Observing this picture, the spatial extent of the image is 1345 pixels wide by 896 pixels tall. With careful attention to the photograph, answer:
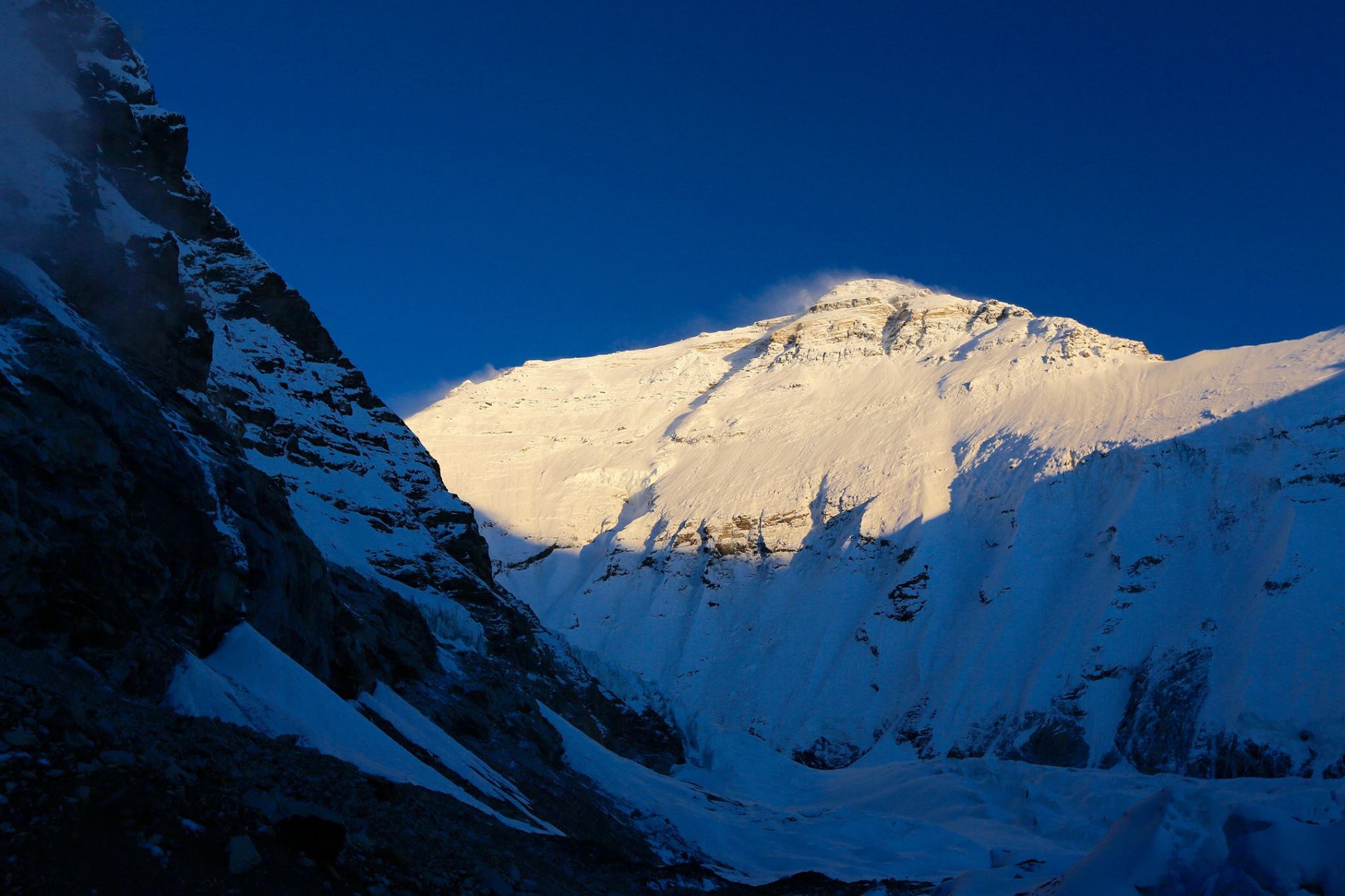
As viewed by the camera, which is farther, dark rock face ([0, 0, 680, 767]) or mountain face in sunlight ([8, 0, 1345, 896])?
dark rock face ([0, 0, 680, 767])

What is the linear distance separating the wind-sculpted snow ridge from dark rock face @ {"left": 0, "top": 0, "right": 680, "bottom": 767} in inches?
1329

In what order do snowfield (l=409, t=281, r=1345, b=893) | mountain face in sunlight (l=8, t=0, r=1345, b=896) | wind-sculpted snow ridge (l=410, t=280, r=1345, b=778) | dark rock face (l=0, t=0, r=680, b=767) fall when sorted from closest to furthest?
mountain face in sunlight (l=8, t=0, r=1345, b=896) < dark rock face (l=0, t=0, r=680, b=767) < snowfield (l=409, t=281, r=1345, b=893) < wind-sculpted snow ridge (l=410, t=280, r=1345, b=778)

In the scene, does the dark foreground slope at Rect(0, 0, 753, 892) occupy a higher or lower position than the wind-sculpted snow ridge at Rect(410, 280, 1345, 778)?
lower

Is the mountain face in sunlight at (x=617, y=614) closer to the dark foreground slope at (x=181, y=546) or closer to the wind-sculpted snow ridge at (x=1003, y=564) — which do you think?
the dark foreground slope at (x=181, y=546)

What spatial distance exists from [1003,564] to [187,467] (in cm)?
11904

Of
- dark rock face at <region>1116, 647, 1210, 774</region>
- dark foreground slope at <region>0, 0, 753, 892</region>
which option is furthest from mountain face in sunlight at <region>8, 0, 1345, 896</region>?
dark rock face at <region>1116, 647, 1210, 774</region>

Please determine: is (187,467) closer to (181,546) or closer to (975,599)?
(181,546)

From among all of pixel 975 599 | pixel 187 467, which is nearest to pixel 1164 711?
pixel 975 599

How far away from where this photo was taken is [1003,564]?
13675 centimetres

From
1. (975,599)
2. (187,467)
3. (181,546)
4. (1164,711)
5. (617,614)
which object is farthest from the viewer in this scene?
(617,614)

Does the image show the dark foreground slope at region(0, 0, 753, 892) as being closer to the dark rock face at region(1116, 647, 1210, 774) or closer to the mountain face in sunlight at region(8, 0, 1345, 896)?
the mountain face in sunlight at region(8, 0, 1345, 896)

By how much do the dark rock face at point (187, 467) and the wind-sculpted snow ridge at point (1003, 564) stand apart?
3376 centimetres

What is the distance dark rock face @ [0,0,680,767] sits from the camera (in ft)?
81.0

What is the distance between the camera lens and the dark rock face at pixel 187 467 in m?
24.7
